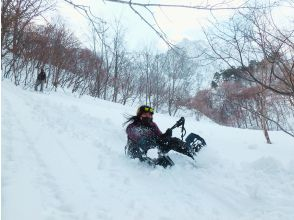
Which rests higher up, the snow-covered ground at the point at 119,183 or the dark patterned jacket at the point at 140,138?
the dark patterned jacket at the point at 140,138

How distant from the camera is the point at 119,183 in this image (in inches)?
198

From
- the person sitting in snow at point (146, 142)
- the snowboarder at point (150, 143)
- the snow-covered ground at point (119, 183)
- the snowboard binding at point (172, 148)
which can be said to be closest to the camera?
the snow-covered ground at point (119, 183)

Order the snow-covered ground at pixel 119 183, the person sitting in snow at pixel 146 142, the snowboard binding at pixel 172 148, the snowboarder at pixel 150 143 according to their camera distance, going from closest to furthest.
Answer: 1. the snow-covered ground at pixel 119 183
2. the snowboard binding at pixel 172 148
3. the snowboarder at pixel 150 143
4. the person sitting in snow at pixel 146 142

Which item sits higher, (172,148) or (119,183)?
(172,148)

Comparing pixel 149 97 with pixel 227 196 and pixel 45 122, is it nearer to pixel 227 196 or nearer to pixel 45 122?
pixel 45 122

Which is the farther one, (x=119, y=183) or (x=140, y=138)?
(x=140, y=138)

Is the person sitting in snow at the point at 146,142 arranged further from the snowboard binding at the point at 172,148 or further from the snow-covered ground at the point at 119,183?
the snow-covered ground at the point at 119,183

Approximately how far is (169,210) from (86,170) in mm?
1750

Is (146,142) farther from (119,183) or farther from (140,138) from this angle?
(119,183)

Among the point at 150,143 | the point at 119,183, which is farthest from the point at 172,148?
the point at 119,183

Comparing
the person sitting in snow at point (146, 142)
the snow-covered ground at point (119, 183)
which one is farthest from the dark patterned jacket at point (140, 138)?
the snow-covered ground at point (119, 183)

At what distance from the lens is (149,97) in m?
39.5

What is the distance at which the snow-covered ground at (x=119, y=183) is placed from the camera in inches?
154

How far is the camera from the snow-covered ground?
12.8ft
